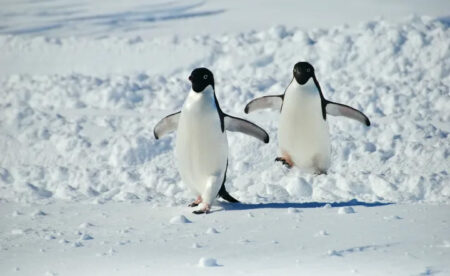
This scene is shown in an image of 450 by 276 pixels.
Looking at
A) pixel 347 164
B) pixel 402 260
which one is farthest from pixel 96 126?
pixel 402 260

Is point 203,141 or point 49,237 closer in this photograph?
point 49,237

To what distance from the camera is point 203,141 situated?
3.91 metres

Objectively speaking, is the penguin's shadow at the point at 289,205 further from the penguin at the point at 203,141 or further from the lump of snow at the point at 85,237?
the lump of snow at the point at 85,237

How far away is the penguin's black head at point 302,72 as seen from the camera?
16.0ft

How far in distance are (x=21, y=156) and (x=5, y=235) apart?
10.5 feet

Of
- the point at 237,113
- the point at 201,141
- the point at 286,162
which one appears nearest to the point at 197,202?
the point at 201,141

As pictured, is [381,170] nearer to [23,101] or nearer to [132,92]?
[132,92]

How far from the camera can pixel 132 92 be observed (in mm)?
8023

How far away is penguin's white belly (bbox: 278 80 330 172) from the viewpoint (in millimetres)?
5020

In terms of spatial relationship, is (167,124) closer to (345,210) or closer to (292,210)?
(292,210)

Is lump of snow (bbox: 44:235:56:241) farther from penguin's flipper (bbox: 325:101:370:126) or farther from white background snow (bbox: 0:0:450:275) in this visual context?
penguin's flipper (bbox: 325:101:370:126)

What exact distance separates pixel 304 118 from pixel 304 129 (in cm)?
9

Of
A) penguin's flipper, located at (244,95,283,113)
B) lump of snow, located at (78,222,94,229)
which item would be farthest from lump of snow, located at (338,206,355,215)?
→ penguin's flipper, located at (244,95,283,113)

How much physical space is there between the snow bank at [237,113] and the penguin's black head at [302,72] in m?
0.65
